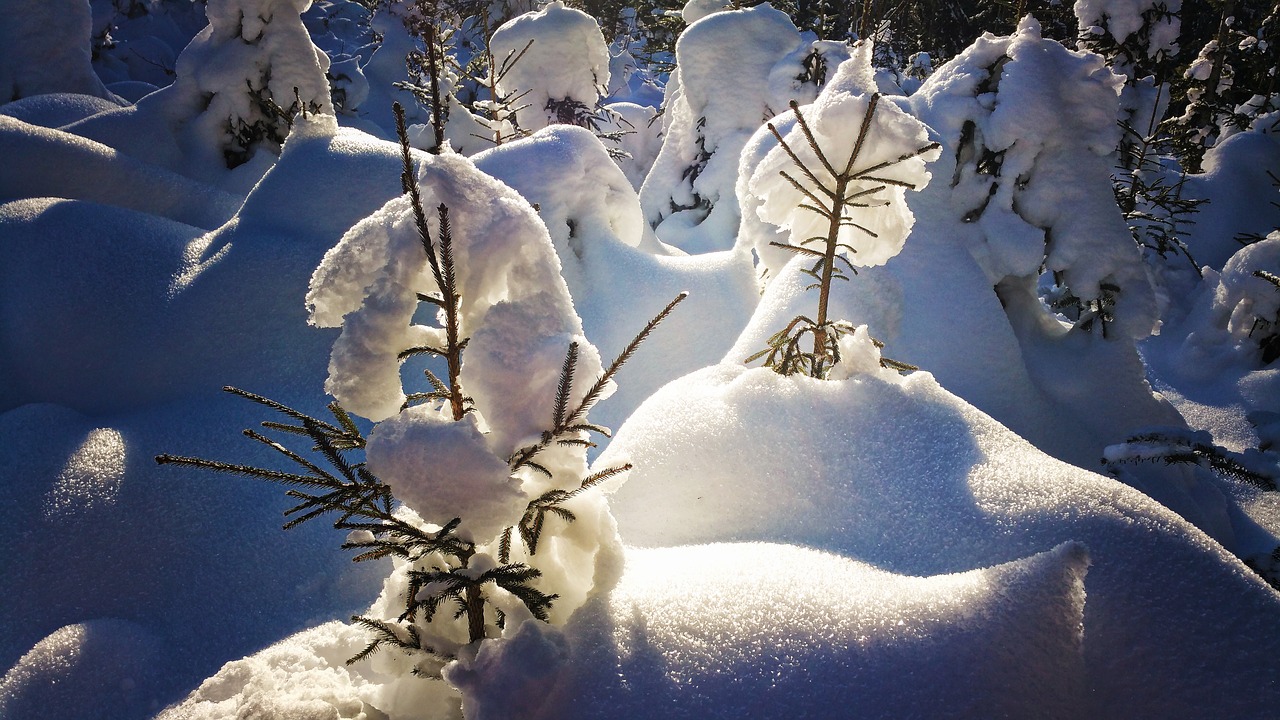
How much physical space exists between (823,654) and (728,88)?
792 centimetres

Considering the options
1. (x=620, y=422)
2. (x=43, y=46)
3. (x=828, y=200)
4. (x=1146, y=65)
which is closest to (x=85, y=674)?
(x=620, y=422)

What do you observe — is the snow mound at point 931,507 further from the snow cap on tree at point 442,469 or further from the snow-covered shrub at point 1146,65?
the snow-covered shrub at point 1146,65

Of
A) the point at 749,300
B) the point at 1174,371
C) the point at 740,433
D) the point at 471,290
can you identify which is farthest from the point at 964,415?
the point at 1174,371

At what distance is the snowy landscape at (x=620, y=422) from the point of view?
1437mm

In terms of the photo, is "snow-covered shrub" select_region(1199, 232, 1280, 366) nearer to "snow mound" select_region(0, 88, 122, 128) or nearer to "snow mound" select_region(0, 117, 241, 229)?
"snow mound" select_region(0, 117, 241, 229)

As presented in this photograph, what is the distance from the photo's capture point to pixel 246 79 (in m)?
6.70

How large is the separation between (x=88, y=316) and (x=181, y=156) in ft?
14.5

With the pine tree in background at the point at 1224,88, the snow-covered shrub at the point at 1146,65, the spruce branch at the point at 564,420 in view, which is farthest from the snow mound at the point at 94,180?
the pine tree in background at the point at 1224,88

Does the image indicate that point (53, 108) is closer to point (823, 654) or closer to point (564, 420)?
point (564, 420)

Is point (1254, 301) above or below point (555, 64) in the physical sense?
above

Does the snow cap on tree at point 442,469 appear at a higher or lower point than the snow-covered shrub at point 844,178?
lower

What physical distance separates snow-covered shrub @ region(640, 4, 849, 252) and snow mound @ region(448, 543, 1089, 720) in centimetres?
664

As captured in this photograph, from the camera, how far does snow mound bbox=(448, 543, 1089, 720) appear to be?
133 cm

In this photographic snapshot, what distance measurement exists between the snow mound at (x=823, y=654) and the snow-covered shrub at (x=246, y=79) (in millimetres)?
6746
